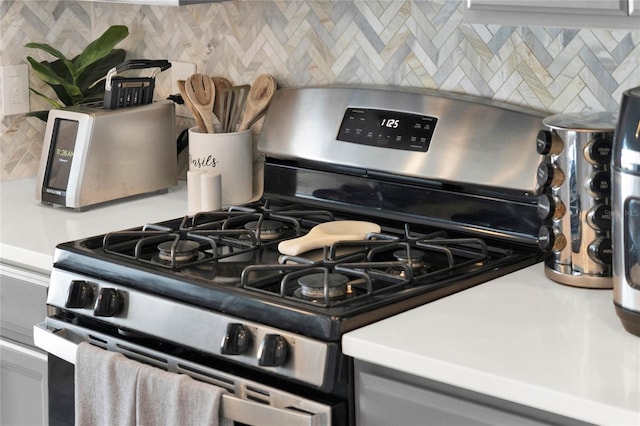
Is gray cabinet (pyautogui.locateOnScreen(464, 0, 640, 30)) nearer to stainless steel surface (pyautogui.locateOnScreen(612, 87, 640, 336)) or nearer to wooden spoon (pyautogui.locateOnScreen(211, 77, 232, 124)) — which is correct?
stainless steel surface (pyautogui.locateOnScreen(612, 87, 640, 336))

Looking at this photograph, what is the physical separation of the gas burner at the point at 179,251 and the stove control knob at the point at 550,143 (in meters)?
0.67

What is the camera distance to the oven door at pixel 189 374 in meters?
1.58

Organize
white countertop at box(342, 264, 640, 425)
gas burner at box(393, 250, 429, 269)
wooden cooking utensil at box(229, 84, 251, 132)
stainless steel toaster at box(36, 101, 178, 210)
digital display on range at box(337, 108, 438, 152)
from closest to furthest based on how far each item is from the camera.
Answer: white countertop at box(342, 264, 640, 425)
gas burner at box(393, 250, 429, 269)
digital display on range at box(337, 108, 438, 152)
stainless steel toaster at box(36, 101, 178, 210)
wooden cooking utensil at box(229, 84, 251, 132)

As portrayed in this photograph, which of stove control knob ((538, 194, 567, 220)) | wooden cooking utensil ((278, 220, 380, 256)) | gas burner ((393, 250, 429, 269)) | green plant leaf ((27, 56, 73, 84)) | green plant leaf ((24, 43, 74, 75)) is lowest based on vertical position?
gas burner ((393, 250, 429, 269))

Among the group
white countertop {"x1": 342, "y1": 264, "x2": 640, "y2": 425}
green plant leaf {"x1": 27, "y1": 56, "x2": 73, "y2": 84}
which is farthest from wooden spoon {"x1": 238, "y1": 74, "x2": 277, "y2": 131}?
white countertop {"x1": 342, "y1": 264, "x2": 640, "y2": 425}

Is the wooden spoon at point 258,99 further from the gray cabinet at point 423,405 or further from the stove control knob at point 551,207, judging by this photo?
the gray cabinet at point 423,405

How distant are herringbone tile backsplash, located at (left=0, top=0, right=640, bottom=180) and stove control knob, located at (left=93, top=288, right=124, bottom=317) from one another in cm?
86

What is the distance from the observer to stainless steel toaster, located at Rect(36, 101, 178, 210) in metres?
2.44

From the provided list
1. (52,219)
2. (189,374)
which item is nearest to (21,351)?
(52,219)

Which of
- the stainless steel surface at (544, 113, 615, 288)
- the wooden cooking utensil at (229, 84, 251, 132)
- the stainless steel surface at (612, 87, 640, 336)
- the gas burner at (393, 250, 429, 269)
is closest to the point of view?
the stainless steel surface at (612, 87, 640, 336)

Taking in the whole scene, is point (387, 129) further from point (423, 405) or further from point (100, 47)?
point (100, 47)

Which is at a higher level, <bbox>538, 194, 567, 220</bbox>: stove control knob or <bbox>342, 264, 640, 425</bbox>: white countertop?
<bbox>538, 194, 567, 220</bbox>: stove control knob

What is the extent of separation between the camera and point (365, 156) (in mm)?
2227

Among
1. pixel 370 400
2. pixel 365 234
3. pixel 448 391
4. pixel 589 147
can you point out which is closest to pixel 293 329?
pixel 370 400
